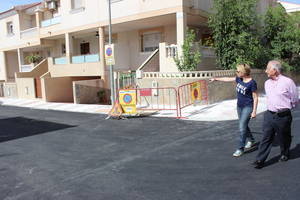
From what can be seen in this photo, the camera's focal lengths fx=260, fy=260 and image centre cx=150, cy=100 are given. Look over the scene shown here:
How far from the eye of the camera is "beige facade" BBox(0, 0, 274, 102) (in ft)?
45.9

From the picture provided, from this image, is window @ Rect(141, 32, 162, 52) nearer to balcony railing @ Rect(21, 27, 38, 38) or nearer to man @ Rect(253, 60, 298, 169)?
balcony railing @ Rect(21, 27, 38, 38)

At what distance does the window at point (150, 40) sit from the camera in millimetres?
17448

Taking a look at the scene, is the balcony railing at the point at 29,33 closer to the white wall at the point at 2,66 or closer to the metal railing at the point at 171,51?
the white wall at the point at 2,66

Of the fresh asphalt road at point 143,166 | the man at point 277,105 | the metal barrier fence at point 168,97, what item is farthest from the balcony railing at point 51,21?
the man at point 277,105

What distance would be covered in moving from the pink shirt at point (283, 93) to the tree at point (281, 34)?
13643mm

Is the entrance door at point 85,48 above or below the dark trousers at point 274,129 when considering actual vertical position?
above

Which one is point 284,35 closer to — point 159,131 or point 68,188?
point 159,131

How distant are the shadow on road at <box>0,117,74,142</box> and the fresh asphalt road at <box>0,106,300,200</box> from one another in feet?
0.46

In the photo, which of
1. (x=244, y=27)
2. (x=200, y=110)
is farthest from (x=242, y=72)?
(x=244, y=27)

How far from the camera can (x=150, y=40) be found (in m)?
17.9

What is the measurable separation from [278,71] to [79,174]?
392cm

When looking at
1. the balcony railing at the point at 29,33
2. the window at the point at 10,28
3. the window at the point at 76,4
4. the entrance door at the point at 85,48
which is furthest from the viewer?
the window at the point at 10,28

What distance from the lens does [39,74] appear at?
2264cm

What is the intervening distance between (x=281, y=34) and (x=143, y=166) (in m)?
15.3
